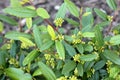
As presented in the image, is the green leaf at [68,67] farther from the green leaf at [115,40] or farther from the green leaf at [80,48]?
the green leaf at [115,40]

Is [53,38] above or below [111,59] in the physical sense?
above

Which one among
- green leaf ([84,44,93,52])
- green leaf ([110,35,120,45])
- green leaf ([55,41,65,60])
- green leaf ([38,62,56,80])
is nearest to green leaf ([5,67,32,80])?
green leaf ([38,62,56,80])

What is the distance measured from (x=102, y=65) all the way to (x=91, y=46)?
130mm

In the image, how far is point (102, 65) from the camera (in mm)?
1753

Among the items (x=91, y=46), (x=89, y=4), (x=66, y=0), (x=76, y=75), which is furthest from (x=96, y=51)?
(x=89, y=4)

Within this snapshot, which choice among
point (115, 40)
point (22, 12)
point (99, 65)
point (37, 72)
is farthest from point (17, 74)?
point (115, 40)

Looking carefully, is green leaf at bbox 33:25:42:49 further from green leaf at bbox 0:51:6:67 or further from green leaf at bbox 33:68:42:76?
green leaf at bbox 0:51:6:67

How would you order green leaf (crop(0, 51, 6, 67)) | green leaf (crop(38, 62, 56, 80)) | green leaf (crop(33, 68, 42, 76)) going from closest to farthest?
green leaf (crop(38, 62, 56, 80)) → green leaf (crop(33, 68, 42, 76)) → green leaf (crop(0, 51, 6, 67))

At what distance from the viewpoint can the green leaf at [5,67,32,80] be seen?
1.70 meters

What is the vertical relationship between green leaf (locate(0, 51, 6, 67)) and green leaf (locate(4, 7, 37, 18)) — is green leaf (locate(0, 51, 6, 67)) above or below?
below

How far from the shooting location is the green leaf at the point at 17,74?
170 centimetres

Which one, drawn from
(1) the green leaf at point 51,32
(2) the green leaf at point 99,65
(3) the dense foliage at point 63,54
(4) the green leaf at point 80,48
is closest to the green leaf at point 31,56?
(3) the dense foliage at point 63,54

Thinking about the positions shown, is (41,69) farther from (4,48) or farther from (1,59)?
(4,48)

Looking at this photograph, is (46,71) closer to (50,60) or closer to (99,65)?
(50,60)
